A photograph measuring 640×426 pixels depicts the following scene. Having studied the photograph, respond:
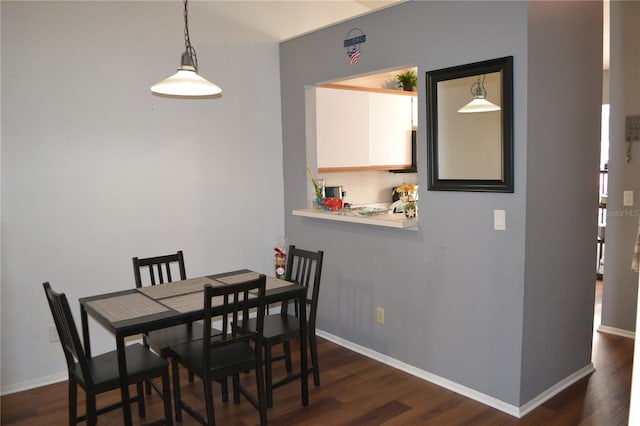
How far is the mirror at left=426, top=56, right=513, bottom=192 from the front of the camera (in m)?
2.89

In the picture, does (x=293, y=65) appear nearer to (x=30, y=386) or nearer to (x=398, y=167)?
(x=398, y=167)

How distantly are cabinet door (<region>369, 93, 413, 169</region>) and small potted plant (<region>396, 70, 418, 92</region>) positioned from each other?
114 mm

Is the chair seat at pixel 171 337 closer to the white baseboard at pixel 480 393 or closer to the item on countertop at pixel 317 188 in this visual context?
the white baseboard at pixel 480 393

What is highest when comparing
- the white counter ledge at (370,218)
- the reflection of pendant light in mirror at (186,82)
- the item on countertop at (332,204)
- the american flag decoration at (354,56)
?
the american flag decoration at (354,56)

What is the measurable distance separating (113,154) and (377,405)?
98.7 inches

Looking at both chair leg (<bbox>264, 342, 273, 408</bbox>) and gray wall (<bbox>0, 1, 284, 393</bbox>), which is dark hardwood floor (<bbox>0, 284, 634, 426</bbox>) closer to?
chair leg (<bbox>264, 342, 273, 408</bbox>)

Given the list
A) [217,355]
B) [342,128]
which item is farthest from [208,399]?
[342,128]

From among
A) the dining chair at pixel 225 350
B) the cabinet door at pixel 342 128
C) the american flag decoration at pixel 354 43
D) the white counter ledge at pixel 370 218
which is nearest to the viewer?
the dining chair at pixel 225 350

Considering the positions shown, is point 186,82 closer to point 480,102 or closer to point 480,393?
point 480,102

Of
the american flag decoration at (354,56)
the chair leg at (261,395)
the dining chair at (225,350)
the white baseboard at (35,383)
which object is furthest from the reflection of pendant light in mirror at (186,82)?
the white baseboard at (35,383)

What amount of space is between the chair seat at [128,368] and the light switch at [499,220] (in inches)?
79.0

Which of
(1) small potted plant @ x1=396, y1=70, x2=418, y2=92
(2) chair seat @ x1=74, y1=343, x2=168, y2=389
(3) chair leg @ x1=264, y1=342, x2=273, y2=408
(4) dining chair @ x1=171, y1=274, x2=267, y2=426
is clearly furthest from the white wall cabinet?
(2) chair seat @ x1=74, y1=343, x2=168, y2=389

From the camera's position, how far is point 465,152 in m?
3.13

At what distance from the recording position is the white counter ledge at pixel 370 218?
11.2 feet
